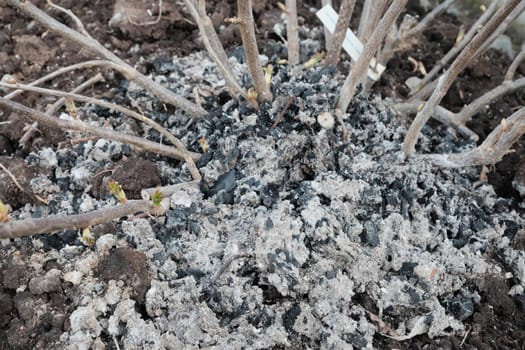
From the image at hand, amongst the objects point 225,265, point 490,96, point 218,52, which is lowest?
point 225,265

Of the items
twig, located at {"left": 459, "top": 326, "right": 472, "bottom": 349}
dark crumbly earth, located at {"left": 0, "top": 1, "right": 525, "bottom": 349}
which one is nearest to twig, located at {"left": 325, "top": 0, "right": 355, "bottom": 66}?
dark crumbly earth, located at {"left": 0, "top": 1, "right": 525, "bottom": 349}

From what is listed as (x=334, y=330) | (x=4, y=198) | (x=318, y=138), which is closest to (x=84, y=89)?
(x=4, y=198)

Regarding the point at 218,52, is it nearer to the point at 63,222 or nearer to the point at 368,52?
the point at 368,52

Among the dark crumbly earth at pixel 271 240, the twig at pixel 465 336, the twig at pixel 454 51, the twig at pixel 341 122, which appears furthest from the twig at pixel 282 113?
the twig at pixel 465 336

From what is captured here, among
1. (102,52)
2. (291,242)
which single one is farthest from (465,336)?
(102,52)

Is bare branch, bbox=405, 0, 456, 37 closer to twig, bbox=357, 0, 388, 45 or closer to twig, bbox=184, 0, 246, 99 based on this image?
twig, bbox=357, 0, 388, 45

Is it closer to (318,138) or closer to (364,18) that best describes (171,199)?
(318,138)

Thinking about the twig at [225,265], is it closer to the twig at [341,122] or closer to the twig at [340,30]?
the twig at [341,122]
